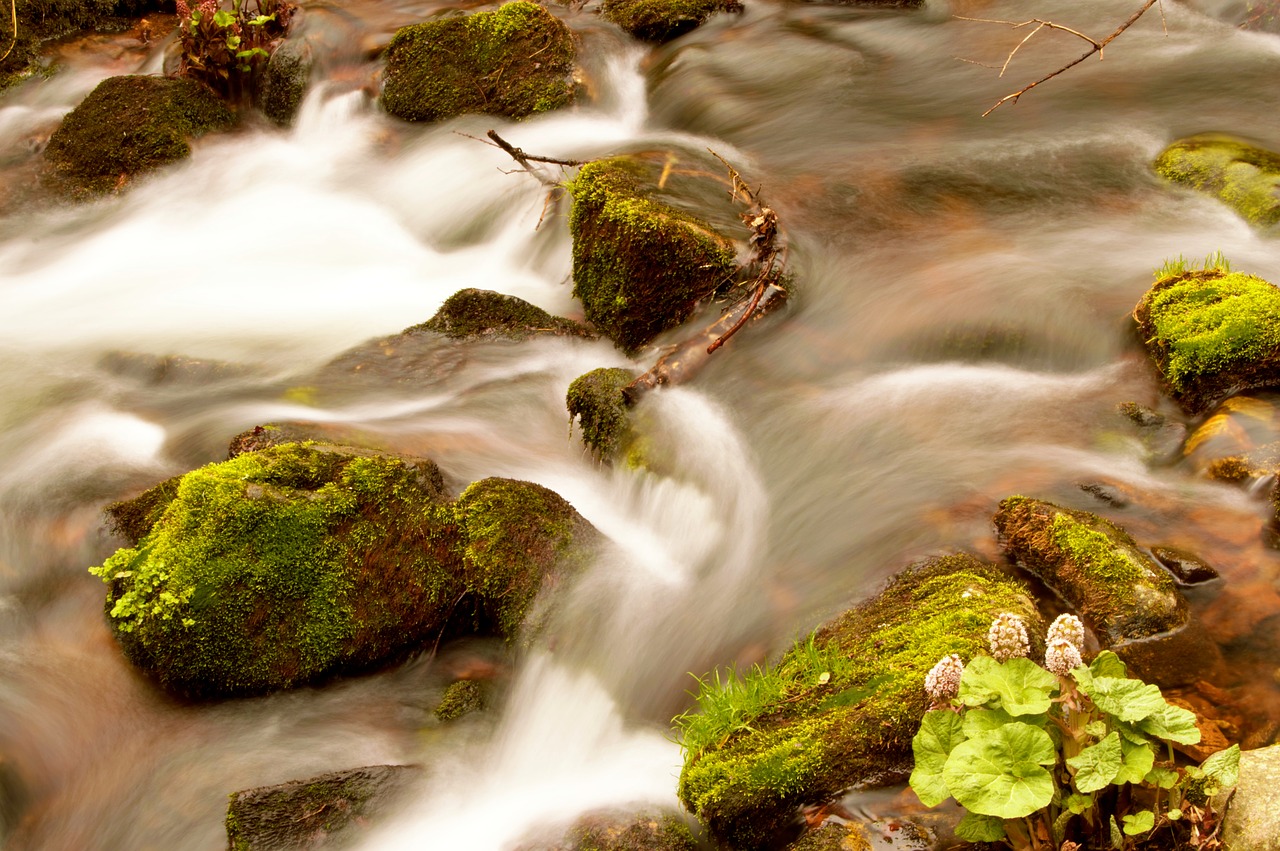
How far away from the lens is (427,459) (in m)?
5.38

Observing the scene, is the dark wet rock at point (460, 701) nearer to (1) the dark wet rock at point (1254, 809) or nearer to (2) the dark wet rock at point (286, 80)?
(1) the dark wet rock at point (1254, 809)

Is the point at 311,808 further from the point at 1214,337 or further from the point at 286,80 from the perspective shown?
the point at 286,80

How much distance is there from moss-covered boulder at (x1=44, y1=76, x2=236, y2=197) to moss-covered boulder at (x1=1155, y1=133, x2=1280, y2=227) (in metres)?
7.65

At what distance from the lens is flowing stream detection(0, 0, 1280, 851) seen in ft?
14.8

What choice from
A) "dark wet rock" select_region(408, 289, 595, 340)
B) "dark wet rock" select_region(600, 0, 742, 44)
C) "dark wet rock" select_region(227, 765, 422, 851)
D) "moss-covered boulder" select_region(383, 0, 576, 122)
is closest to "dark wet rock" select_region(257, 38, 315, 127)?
"moss-covered boulder" select_region(383, 0, 576, 122)

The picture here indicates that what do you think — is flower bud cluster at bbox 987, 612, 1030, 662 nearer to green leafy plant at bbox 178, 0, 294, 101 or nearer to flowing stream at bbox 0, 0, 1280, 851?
flowing stream at bbox 0, 0, 1280, 851

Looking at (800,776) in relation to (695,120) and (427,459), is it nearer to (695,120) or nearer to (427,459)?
(427,459)

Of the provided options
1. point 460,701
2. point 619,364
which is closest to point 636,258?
point 619,364

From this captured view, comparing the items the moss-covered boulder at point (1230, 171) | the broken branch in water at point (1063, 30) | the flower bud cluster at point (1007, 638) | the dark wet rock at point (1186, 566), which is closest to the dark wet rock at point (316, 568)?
the flower bud cluster at point (1007, 638)

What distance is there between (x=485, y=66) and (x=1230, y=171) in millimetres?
5703

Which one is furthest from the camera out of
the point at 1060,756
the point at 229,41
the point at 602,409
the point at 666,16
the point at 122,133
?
the point at 666,16

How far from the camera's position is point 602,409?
5.73 m

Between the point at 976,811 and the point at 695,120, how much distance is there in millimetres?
6687

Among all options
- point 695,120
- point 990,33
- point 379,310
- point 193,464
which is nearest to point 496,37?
point 695,120
